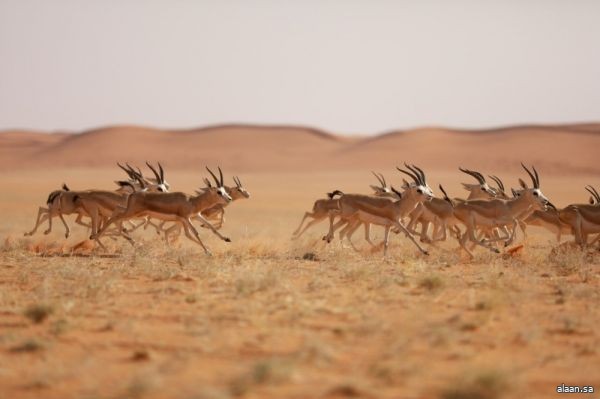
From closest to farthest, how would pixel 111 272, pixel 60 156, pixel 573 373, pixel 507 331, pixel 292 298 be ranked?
pixel 573 373 → pixel 507 331 → pixel 292 298 → pixel 111 272 → pixel 60 156

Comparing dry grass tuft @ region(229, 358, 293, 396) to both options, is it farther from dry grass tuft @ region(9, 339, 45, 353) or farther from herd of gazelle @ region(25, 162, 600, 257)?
herd of gazelle @ region(25, 162, 600, 257)

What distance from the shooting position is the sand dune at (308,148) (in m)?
99.8

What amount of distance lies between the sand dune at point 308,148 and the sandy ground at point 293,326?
77.5m

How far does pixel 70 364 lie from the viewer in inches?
306

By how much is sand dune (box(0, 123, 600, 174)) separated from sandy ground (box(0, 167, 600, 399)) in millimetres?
77522

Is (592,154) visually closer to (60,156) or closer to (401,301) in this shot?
(60,156)

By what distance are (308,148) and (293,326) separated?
376ft

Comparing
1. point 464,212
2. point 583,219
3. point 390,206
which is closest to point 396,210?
point 390,206

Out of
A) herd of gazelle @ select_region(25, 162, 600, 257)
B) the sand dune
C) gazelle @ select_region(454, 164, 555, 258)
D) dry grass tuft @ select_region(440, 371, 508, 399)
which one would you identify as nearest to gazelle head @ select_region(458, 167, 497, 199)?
herd of gazelle @ select_region(25, 162, 600, 257)

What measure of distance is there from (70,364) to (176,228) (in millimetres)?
12231

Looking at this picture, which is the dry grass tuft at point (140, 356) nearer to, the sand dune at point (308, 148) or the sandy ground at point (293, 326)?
the sandy ground at point (293, 326)

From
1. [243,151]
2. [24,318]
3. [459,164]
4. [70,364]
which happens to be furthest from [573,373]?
[243,151]

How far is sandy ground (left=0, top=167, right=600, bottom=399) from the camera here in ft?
23.5

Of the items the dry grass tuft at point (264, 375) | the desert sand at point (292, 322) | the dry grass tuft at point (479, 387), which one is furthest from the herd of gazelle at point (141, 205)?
the dry grass tuft at point (479, 387)
